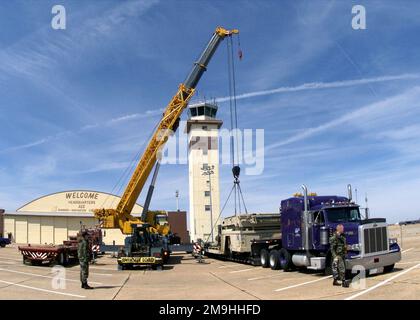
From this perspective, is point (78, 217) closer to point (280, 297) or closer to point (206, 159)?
point (206, 159)

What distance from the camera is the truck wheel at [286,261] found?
18.0 metres

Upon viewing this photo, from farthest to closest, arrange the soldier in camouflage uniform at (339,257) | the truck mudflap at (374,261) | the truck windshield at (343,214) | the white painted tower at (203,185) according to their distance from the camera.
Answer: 1. the white painted tower at (203,185)
2. the truck windshield at (343,214)
3. the truck mudflap at (374,261)
4. the soldier in camouflage uniform at (339,257)

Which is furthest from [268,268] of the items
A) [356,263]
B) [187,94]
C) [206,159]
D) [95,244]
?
[206,159]

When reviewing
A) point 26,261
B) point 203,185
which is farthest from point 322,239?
point 203,185

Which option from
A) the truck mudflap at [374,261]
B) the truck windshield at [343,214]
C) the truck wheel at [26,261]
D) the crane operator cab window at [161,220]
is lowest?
the truck wheel at [26,261]

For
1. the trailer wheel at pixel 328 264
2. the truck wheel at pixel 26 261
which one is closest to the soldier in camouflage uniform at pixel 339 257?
the trailer wheel at pixel 328 264

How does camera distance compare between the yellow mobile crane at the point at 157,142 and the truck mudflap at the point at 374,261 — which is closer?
the truck mudflap at the point at 374,261

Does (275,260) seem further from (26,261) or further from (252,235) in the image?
(26,261)

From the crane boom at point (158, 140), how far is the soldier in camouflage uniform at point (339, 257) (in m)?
16.0

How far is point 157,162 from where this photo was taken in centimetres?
2764

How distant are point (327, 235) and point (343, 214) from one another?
128cm

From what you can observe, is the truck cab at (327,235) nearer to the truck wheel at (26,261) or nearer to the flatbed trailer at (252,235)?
the flatbed trailer at (252,235)
